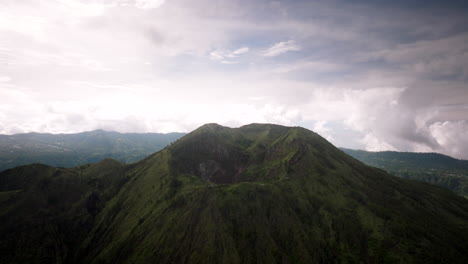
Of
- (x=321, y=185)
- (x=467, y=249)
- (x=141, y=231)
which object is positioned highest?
(x=321, y=185)

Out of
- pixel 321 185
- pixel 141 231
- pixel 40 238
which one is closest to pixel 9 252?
pixel 40 238

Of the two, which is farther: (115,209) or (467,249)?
(115,209)

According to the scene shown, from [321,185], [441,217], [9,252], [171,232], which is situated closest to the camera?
[9,252]

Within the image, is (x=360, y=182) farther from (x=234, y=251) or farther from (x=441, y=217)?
(x=234, y=251)

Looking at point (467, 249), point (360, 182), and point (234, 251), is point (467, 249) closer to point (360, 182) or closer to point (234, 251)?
point (360, 182)

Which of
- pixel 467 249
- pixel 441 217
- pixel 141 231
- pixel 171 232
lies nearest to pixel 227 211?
pixel 171 232

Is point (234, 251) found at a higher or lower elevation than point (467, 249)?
lower

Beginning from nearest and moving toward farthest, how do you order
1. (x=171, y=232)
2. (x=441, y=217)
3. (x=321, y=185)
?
(x=171, y=232)
(x=441, y=217)
(x=321, y=185)
